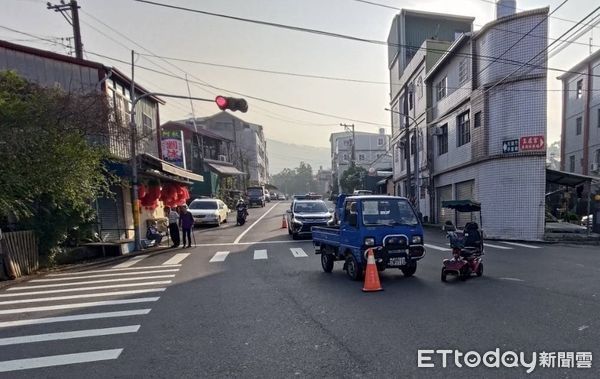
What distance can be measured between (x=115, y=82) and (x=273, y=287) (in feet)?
50.4

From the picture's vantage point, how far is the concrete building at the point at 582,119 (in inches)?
1184

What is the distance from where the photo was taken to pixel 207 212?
933 inches

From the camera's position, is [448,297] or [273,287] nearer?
[448,297]

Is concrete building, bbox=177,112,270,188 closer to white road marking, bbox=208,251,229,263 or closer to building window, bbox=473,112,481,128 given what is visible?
building window, bbox=473,112,481,128

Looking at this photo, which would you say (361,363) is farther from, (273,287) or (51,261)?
(51,261)

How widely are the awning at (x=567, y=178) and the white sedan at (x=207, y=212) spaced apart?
18823 millimetres

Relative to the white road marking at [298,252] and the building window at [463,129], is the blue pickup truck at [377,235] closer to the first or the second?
the white road marking at [298,252]

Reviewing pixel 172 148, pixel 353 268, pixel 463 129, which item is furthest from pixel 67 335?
pixel 172 148

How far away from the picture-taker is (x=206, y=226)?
24.6 meters

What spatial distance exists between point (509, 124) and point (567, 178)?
4.44 meters

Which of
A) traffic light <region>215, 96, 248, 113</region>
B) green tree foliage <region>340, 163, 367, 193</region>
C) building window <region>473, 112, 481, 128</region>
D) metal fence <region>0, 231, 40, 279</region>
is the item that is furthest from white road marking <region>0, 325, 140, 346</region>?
green tree foliage <region>340, 163, 367, 193</region>

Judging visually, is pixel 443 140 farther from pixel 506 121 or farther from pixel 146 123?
pixel 146 123

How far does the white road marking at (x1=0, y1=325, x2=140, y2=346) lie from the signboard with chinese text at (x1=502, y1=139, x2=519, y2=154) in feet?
57.0

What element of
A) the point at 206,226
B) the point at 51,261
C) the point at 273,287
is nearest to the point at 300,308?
the point at 273,287
